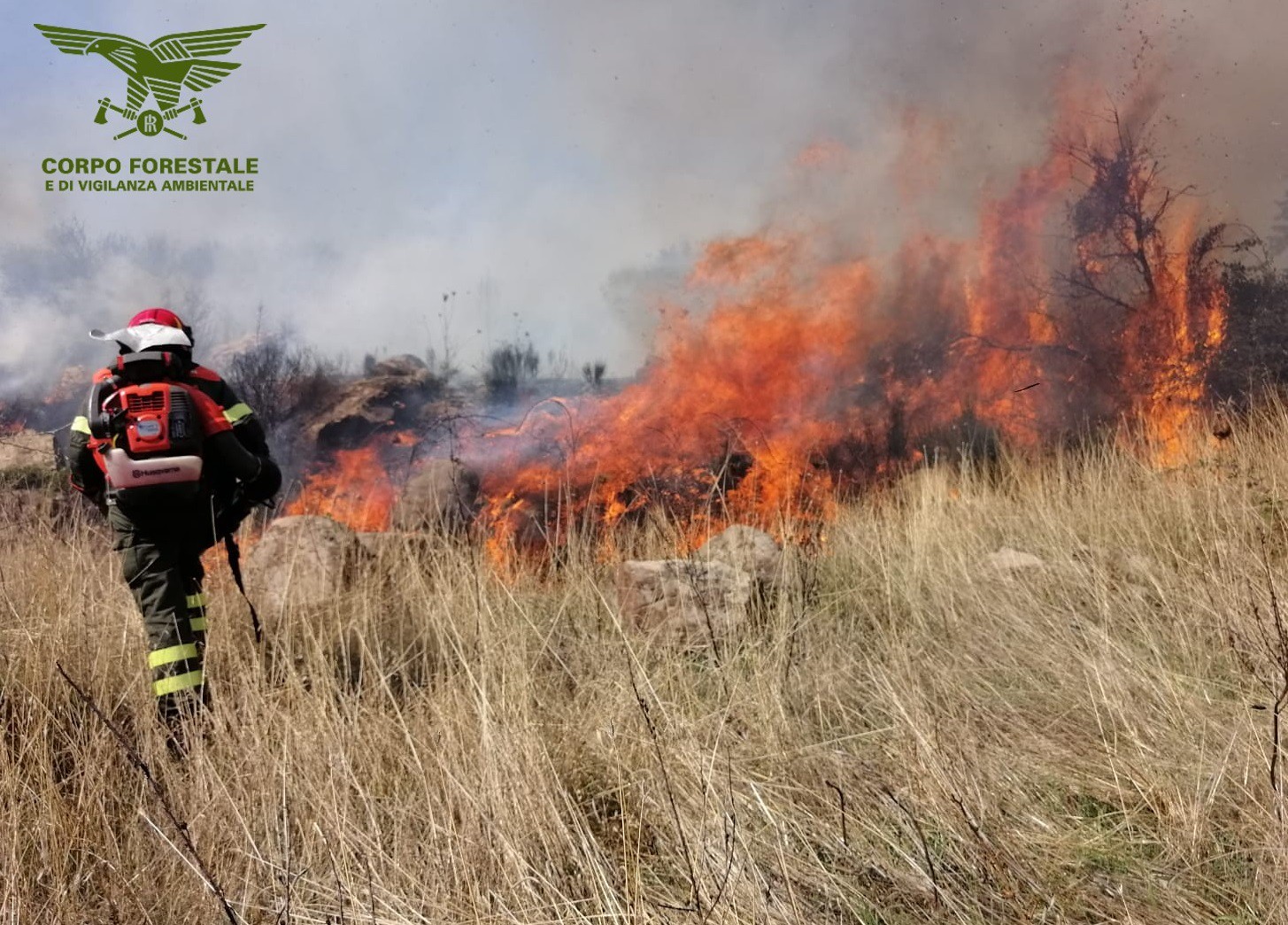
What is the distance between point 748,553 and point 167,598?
10.0 feet

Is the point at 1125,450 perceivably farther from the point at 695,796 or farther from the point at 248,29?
the point at 248,29

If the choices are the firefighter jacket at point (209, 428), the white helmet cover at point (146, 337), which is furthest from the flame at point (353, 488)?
the white helmet cover at point (146, 337)

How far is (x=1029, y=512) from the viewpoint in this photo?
6035 mm

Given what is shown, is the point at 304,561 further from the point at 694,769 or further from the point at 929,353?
the point at 929,353

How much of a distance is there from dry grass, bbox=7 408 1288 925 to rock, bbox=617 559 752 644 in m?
0.25

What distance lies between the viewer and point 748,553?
4.82 meters

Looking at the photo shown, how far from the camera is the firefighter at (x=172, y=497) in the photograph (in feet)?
11.1

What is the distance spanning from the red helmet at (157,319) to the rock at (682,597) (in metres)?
2.56

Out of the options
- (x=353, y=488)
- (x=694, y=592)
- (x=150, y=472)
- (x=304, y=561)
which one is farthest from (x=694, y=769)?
(x=353, y=488)

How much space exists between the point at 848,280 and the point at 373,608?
30.7ft

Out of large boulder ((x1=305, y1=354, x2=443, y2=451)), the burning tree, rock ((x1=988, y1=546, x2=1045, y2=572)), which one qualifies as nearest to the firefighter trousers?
rock ((x1=988, y1=546, x2=1045, y2=572))

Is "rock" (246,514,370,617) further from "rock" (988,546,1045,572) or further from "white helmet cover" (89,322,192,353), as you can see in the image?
"rock" (988,546,1045,572)

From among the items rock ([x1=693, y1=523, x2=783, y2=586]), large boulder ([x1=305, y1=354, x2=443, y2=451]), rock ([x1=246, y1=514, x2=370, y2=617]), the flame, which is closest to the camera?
rock ([x1=693, y1=523, x2=783, y2=586])

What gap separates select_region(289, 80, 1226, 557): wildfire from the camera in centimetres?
1024
